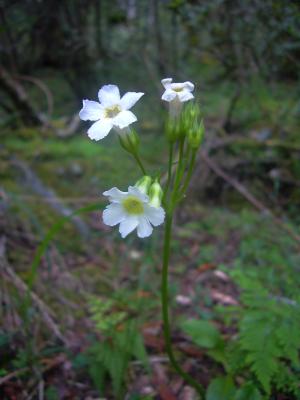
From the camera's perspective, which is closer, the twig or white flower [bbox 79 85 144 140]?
white flower [bbox 79 85 144 140]

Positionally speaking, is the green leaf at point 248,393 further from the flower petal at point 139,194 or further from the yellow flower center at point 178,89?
the yellow flower center at point 178,89

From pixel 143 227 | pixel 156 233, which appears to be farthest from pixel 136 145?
pixel 156 233

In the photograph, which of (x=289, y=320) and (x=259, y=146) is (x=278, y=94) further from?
(x=289, y=320)

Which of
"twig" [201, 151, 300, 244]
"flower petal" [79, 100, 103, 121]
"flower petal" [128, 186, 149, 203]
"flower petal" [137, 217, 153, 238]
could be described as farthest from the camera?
"twig" [201, 151, 300, 244]

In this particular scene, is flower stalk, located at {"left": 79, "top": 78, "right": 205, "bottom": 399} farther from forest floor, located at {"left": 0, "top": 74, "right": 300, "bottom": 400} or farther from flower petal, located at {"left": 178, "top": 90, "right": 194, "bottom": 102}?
forest floor, located at {"left": 0, "top": 74, "right": 300, "bottom": 400}

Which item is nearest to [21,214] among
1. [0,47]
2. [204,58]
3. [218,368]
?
[218,368]

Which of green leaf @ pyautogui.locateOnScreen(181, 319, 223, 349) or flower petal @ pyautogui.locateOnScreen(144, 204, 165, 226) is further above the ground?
flower petal @ pyautogui.locateOnScreen(144, 204, 165, 226)

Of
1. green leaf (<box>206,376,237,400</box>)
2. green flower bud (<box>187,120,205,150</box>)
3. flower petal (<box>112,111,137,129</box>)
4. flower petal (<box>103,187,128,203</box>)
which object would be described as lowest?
green leaf (<box>206,376,237,400</box>)

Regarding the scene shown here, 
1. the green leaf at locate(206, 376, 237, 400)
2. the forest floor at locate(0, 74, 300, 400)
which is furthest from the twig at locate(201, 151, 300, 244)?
the green leaf at locate(206, 376, 237, 400)

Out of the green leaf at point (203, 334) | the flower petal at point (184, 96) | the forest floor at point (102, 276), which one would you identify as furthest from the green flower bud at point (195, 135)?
the green leaf at point (203, 334)
